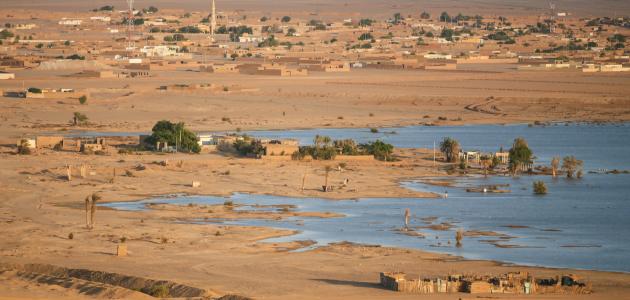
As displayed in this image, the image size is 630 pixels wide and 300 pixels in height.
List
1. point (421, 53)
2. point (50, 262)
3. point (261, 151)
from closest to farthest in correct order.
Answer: point (50, 262) < point (261, 151) < point (421, 53)

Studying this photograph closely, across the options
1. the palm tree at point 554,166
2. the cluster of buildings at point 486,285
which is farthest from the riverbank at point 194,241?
the palm tree at point 554,166

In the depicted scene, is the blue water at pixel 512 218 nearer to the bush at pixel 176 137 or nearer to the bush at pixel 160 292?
the bush at pixel 160 292

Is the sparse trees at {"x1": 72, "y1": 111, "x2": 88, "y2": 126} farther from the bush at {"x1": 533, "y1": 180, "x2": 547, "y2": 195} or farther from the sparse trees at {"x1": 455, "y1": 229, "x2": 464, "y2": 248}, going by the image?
the sparse trees at {"x1": 455, "y1": 229, "x2": 464, "y2": 248}

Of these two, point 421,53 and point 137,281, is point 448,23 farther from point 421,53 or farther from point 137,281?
point 137,281

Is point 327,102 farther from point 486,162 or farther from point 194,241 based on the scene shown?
point 194,241

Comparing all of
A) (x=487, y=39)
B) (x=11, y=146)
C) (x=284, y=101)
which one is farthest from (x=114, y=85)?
(x=487, y=39)

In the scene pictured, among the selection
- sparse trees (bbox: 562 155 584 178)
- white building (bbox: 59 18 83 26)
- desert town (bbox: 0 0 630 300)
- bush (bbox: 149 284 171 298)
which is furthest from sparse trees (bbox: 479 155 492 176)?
white building (bbox: 59 18 83 26)

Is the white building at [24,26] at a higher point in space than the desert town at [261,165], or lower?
higher

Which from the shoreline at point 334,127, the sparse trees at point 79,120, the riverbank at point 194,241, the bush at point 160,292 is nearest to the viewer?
the bush at point 160,292
